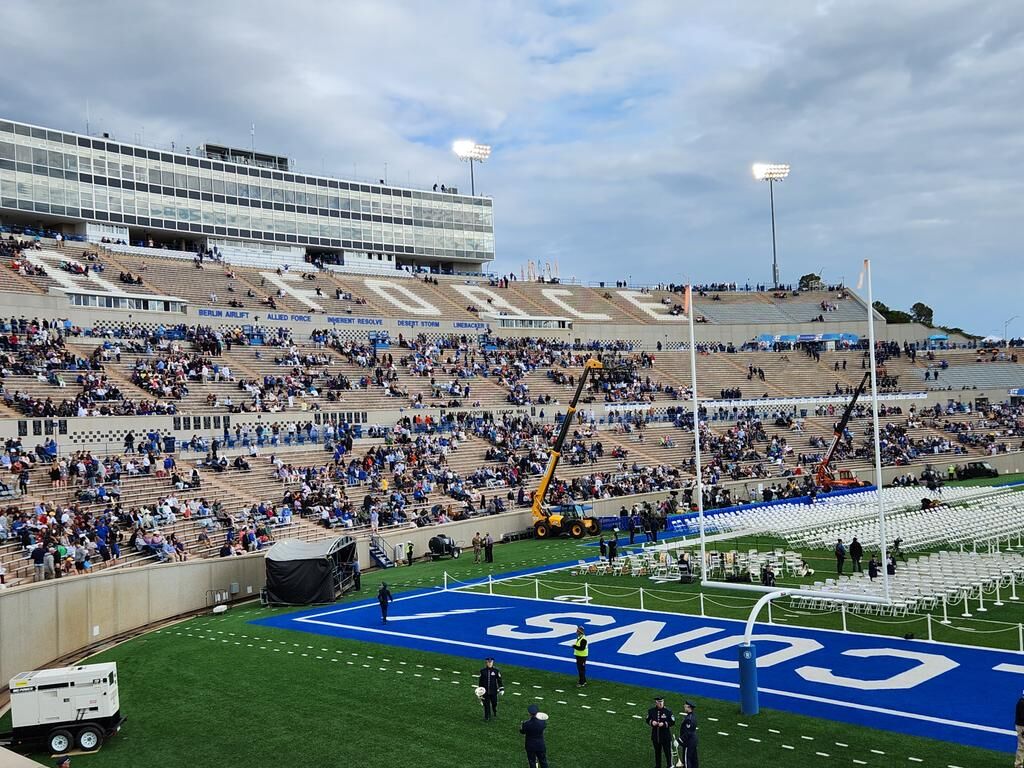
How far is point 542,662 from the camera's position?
2102 cm

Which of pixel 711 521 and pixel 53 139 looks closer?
pixel 711 521

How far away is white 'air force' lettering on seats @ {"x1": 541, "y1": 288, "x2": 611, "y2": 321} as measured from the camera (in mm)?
78562

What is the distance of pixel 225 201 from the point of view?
7562cm

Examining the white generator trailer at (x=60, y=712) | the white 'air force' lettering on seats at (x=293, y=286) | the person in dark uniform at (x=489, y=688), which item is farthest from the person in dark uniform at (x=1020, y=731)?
the white 'air force' lettering on seats at (x=293, y=286)

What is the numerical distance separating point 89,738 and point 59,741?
1.82 ft

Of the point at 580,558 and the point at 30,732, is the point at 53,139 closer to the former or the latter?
the point at 580,558

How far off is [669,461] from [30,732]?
43611mm

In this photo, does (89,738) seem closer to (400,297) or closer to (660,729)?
(660,729)

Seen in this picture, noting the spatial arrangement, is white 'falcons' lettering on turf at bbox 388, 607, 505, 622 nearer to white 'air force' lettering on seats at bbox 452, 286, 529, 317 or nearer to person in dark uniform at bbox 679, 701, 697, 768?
person in dark uniform at bbox 679, 701, 697, 768

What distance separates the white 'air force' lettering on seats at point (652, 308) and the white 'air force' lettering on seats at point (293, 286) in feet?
98.1

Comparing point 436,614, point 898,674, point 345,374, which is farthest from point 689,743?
point 345,374

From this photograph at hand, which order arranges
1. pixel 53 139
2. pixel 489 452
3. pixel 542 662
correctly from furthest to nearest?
pixel 53 139
pixel 489 452
pixel 542 662

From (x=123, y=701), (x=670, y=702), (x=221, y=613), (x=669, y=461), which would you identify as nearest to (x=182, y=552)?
(x=221, y=613)

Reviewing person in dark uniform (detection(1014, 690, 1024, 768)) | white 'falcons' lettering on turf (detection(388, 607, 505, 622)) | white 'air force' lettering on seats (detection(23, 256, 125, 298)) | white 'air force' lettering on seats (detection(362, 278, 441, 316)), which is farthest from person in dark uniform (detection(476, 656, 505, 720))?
white 'air force' lettering on seats (detection(362, 278, 441, 316))
